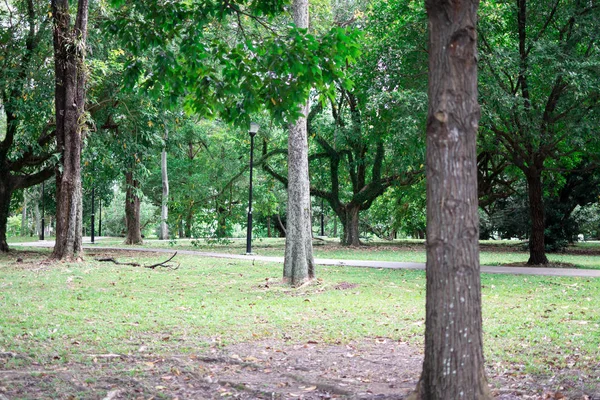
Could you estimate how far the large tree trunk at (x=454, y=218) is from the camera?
4.48 meters

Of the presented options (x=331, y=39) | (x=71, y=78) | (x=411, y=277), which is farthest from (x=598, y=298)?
(x=71, y=78)

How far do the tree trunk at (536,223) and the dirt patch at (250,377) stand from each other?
1282 cm

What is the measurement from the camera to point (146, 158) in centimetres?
2492

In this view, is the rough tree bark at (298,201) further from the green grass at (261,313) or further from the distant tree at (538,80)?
the distant tree at (538,80)

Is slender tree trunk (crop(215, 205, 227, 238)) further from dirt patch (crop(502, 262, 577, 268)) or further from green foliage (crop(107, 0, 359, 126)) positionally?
green foliage (crop(107, 0, 359, 126))

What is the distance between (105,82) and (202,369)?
18.1 m

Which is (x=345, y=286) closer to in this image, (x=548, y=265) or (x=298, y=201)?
(x=298, y=201)

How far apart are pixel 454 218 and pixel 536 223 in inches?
627

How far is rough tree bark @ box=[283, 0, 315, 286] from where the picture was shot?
13.1m

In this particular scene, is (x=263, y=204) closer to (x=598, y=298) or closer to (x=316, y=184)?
(x=316, y=184)

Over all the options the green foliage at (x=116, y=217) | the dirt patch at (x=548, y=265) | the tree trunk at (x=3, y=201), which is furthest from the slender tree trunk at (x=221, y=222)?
the green foliage at (x=116, y=217)

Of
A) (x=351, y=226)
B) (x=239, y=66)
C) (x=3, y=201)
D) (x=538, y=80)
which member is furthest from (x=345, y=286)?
(x=351, y=226)

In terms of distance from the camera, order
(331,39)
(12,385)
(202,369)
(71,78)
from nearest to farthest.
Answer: (12,385) → (202,369) → (331,39) → (71,78)

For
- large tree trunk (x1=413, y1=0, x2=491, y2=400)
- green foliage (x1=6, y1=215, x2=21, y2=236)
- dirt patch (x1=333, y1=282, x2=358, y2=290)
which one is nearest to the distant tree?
dirt patch (x1=333, y1=282, x2=358, y2=290)
